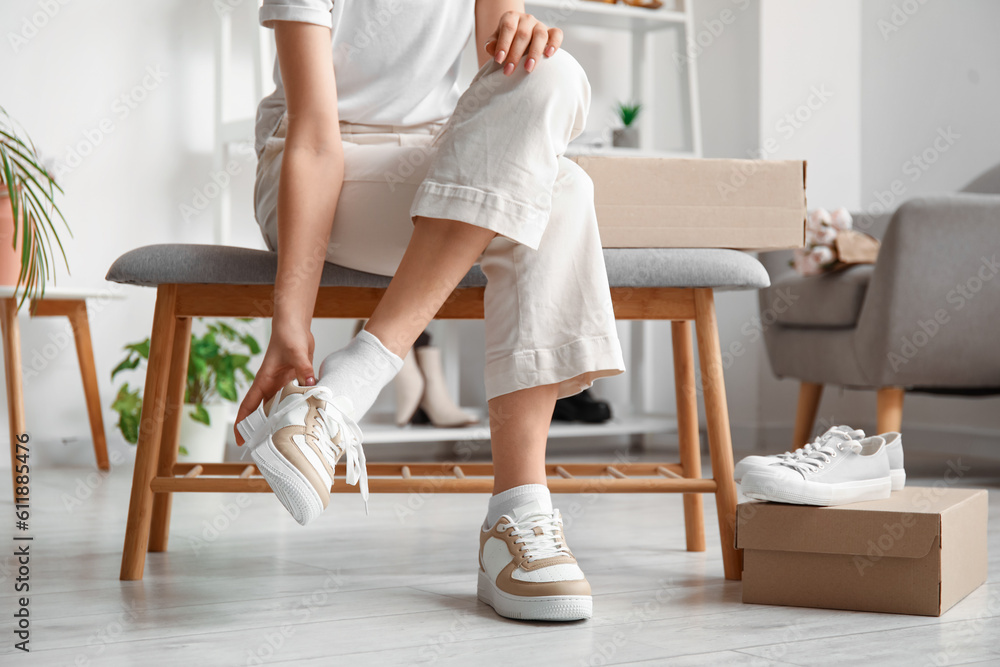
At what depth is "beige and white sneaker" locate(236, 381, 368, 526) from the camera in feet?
2.73

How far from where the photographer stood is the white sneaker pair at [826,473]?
3.24ft

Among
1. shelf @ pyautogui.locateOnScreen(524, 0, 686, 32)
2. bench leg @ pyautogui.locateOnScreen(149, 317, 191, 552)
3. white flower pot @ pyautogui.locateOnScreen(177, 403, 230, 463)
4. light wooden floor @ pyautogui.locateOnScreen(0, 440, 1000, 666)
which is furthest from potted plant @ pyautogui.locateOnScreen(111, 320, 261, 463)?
shelf @ pyautogui.locateOnScreen(524, 0, 686, 32)

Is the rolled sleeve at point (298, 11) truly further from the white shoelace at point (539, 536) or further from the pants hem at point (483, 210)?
the white shoelace at point (539, 536)

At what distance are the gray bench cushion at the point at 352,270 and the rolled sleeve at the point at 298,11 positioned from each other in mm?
237

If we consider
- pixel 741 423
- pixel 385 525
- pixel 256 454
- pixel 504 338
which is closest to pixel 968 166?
pixel 741 423

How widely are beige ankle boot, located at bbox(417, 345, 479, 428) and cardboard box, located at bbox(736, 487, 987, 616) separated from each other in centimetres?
144

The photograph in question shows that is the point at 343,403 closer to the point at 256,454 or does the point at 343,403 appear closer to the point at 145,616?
the point at 256,454

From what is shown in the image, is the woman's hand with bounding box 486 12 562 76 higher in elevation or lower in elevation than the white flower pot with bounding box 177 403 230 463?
higher

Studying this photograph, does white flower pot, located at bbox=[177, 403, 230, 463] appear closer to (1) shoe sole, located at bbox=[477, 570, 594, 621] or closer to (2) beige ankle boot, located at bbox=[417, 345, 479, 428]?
(2) beige ankle boot, located at bbox=[417, 345, 479, 428]

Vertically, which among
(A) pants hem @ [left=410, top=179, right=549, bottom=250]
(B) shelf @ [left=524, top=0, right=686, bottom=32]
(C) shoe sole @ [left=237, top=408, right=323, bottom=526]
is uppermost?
(B) shelf @ [left=524, top=0, right=686, bottom=32]

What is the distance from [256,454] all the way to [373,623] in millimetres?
194

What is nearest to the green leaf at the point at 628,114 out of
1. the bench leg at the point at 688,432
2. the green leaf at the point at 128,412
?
the green leaf at the point at 128,412

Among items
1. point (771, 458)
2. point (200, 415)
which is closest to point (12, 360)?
point (200, 415)

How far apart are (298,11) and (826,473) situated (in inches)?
26.5
